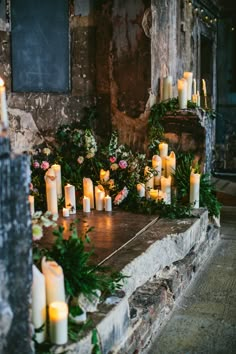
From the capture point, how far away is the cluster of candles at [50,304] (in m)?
2.89

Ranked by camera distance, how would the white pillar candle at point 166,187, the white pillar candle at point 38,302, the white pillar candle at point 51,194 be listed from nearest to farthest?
the white pillar candle at point 38,302
the white pillar candle at point 51,194
the white pillar candle at point 166,187

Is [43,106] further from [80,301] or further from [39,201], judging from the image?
[80,301]

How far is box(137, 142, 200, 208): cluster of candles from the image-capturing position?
617 centimetres

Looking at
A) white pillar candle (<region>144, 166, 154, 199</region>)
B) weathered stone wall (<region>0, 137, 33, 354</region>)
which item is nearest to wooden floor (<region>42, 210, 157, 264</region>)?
white pillar candle (<region>144, 166, 154, 199</region>)

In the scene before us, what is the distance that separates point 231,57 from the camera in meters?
12.8

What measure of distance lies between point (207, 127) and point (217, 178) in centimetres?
386

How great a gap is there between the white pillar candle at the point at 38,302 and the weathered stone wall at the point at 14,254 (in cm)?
22

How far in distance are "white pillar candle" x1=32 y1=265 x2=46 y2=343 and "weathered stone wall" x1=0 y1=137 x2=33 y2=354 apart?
0.22 m

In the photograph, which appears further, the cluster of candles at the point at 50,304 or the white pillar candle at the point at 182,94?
the white pillar candle at the point at 182,94

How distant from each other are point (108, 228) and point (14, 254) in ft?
8.75

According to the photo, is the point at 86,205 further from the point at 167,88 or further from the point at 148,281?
the point at 167,88

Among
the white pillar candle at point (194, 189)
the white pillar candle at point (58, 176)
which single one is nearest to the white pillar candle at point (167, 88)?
the white pillar candle at point (194, 189)

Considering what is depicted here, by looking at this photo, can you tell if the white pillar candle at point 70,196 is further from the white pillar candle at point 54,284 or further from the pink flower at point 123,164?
the white pillar candle at point 54,284

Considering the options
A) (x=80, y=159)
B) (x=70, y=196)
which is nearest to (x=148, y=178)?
(x=80, y=159)
